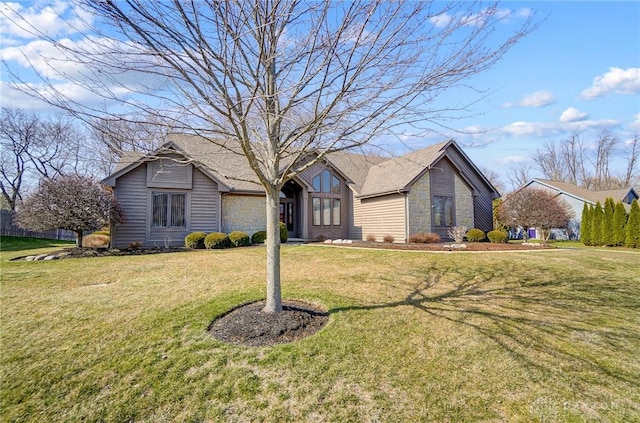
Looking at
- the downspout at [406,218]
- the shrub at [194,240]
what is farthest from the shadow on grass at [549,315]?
the shrub at [194,240]

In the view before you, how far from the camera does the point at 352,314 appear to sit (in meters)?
5.08

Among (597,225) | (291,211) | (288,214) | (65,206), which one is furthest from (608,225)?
(65,206)

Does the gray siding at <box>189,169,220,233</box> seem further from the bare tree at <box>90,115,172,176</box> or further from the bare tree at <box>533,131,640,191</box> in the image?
the bare tree at <box>533,131,640,191</box>

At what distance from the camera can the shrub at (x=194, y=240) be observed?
44.4 ft

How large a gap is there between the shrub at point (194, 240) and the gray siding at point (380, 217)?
9.19 m

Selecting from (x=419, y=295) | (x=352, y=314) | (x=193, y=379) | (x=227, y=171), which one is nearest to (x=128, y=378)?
(x=193, y=379)

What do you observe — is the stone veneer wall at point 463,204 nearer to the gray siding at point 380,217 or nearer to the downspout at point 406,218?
the downspout at point 406,218

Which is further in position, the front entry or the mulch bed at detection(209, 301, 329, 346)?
the front entry

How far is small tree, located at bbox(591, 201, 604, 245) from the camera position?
19.1 metres

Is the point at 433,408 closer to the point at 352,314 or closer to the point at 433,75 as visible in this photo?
the point at 352,314

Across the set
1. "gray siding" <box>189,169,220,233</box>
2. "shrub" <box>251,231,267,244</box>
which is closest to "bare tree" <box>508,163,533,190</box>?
"shrub" <box>251,231,267,244</box>

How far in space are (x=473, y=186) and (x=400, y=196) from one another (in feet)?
16.2

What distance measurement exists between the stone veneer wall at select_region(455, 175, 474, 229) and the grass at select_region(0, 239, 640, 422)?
10271 mm

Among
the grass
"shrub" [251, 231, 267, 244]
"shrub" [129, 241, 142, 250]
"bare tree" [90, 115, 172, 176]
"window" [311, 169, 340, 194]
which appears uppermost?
"window" [311, 169, 340, 194]
